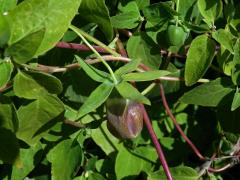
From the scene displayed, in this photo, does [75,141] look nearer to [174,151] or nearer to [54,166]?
[54,166]

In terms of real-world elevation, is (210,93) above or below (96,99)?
below

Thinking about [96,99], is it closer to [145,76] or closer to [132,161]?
[145,76]

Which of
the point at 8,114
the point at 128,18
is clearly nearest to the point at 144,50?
the point at 128,18

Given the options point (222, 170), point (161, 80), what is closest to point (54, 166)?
point (161, 80)

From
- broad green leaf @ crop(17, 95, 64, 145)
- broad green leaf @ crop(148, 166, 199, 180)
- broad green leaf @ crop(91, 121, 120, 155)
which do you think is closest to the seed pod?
broad green leaf @ crop(17, 95, 64, 145)

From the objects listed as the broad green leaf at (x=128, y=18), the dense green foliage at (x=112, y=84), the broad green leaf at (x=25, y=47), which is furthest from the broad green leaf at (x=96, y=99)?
the broad green leaf at (x=128, y=18)

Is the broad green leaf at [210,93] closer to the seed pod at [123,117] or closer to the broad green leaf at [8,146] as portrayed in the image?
the seed pod at [123,117]

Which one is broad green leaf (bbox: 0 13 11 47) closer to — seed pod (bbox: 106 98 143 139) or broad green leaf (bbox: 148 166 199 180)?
seed pod (bbox: 106 98 143 139)
